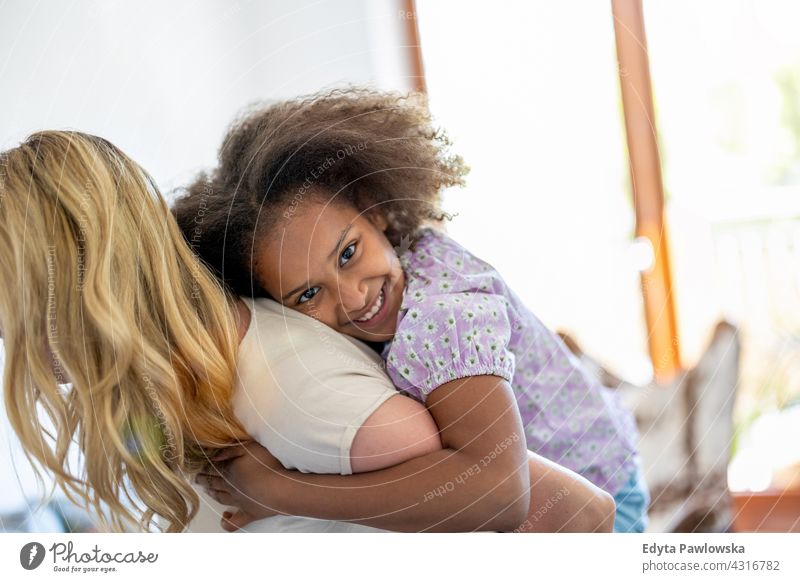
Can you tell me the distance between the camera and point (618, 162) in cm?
59

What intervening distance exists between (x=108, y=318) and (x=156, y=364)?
5 cm

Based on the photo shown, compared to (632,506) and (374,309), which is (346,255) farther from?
(632,506)

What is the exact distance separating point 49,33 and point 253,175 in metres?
0.22

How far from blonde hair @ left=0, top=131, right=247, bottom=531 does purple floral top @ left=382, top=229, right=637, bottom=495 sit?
5.2 inches

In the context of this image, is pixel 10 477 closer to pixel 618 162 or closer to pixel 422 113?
pixel 422 113

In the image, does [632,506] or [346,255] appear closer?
[346,255]

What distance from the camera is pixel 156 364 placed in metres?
0.53

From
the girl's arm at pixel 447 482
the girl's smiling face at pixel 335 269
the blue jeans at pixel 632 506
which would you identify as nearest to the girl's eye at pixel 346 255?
the girl's smiling face at pixel 335 269

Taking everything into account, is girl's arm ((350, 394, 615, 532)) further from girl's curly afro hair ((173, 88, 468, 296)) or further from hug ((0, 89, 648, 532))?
girl's curly afro hair ((173, 88, 468, 296))

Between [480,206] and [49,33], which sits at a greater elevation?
[49,33]

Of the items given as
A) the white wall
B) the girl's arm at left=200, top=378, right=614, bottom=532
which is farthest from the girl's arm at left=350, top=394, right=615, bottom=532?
the white wall

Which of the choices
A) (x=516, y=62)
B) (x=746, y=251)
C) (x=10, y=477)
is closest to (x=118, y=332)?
(x=10, y=477)

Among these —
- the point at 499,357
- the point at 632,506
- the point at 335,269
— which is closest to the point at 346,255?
the point at 335,269
